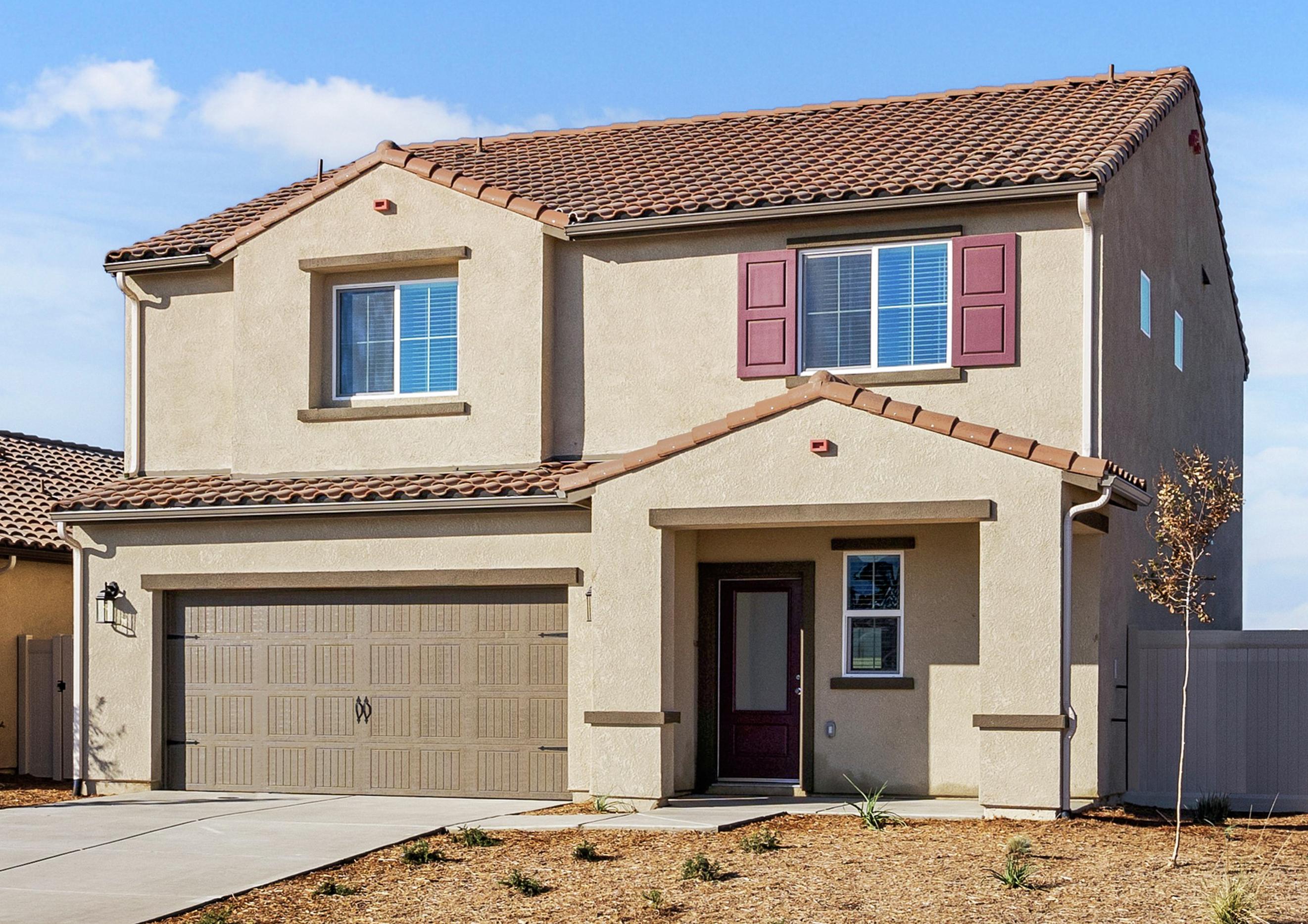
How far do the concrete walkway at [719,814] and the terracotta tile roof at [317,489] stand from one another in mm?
3384

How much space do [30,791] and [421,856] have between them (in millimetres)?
8568

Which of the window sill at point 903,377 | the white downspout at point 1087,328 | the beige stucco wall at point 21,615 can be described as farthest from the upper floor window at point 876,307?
the beige stucco wall at point 21,615

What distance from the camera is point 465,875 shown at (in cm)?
1255

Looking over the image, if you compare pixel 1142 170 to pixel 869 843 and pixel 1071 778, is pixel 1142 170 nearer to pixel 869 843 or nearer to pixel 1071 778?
pixel 1071 778

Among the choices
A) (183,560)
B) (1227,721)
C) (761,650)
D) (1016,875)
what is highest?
(183,560)

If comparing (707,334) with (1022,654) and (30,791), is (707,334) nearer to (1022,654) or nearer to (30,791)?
(1022,654)

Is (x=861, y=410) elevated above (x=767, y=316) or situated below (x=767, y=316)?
below

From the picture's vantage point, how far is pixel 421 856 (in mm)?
13008

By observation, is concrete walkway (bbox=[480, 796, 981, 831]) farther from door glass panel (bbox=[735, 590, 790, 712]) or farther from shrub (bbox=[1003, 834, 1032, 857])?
shrub (bbox=[1003, 834, 1032, 857])

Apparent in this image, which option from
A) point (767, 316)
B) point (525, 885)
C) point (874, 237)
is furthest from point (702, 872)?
point (874, 237)

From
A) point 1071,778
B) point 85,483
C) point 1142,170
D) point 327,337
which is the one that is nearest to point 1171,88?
point 1142,170

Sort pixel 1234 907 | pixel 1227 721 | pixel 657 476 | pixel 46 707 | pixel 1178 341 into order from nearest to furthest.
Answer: pixel 1234 907 < pixel 657 476 < pixel 1227 721 < pixel 1178 341 < pixel 46 707

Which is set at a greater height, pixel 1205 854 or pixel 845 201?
pixel 845 201

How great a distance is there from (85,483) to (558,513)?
10994mm
